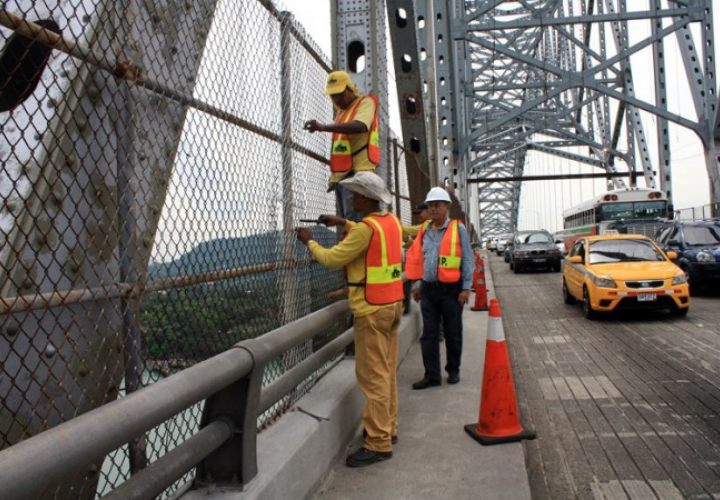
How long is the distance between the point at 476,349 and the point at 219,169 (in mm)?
5467

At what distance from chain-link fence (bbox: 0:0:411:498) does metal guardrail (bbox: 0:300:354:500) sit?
25 cm

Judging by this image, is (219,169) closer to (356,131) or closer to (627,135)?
(356,131)

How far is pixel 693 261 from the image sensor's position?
14.0m

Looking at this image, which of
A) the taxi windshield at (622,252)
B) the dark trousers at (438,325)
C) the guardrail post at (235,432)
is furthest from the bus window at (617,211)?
the guardrail post at (235,432)

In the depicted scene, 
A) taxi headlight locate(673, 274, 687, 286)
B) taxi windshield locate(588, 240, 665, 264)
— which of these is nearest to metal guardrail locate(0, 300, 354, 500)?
taxi headlight locate(673, 274, 687, 286)

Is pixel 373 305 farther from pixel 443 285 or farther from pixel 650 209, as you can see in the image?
pixel 650 209

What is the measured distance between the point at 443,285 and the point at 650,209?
21.8 meters

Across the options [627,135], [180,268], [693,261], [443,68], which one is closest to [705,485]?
[180,268]

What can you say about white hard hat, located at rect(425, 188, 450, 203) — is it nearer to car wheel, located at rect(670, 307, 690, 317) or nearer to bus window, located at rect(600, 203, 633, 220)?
car wheel, located at rect(670, 307, 690, 317)

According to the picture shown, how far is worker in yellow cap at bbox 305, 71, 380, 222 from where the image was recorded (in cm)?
465

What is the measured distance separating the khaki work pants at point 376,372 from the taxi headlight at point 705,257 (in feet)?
40.2

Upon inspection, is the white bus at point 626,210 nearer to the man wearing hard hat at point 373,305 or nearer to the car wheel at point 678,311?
the car wheel at point 678,311

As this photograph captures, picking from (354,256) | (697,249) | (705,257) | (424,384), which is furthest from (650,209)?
(354,256)

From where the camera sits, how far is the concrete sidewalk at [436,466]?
3604 millimetres
